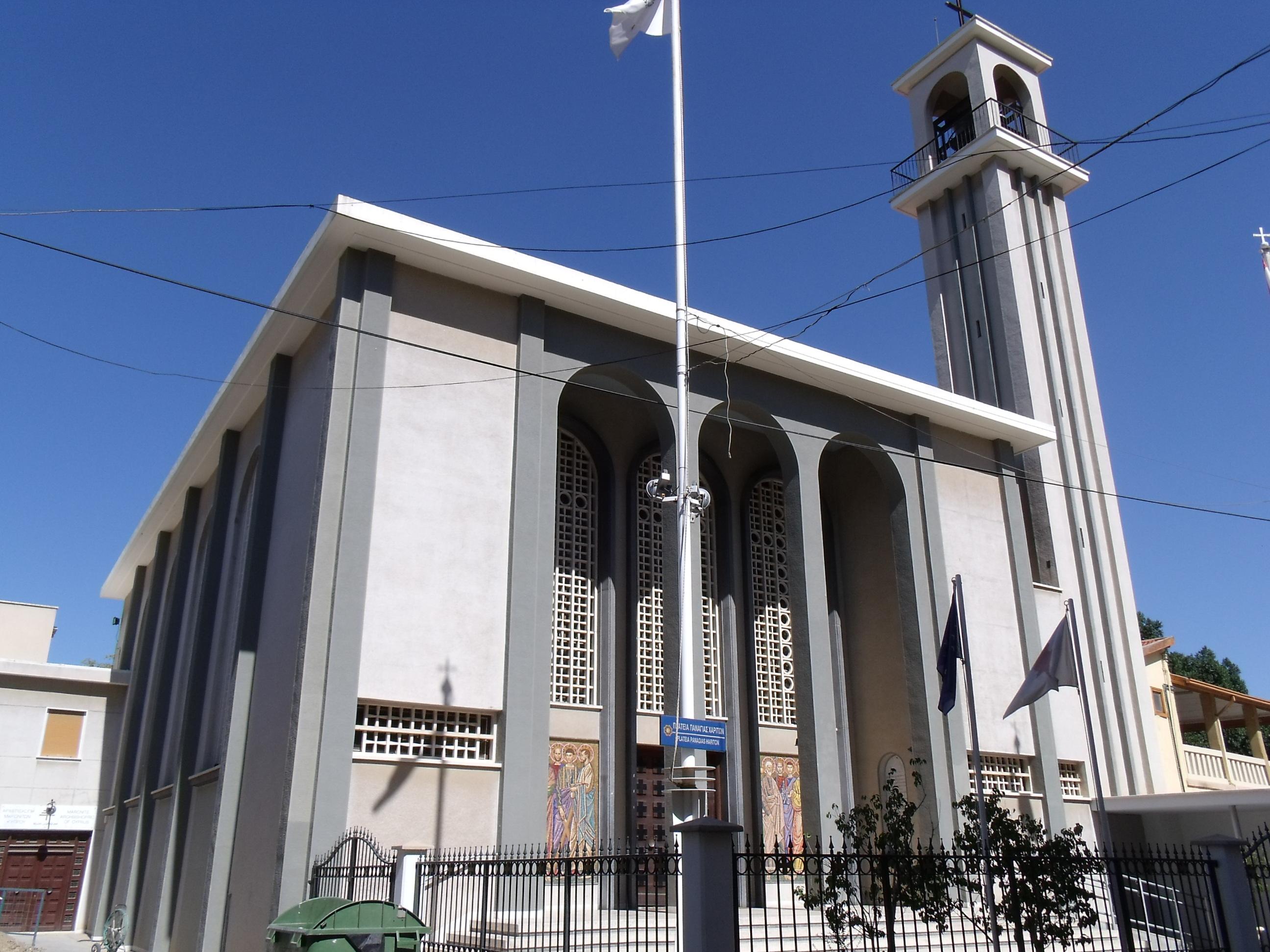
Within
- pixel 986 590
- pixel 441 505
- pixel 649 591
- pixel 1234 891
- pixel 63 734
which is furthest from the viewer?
pixel 63 734

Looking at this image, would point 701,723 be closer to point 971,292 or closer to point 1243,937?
point 1243,937

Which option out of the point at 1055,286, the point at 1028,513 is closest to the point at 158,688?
the point at 1028,513

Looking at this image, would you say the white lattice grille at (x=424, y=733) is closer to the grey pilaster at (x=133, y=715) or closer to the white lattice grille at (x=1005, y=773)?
the white lattice grille at (x=1005, y=773)

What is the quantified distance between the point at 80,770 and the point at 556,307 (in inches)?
665

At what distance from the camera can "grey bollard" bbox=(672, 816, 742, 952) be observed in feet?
25.1

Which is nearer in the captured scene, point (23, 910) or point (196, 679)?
point (196, 679)

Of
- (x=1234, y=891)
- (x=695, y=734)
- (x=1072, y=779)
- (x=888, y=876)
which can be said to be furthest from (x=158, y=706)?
(x=1234, y=891)

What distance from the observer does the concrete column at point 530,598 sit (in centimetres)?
1273

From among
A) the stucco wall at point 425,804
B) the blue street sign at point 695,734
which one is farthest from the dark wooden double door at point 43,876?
the blue street sign at point 695,734

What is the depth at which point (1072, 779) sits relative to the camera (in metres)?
18.9

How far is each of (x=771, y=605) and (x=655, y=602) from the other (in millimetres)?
2504

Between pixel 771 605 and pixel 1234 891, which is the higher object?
pixel 771 605

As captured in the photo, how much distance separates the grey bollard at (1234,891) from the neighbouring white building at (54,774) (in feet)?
72.8

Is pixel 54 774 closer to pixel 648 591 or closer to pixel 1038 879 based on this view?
pixel 648 591
